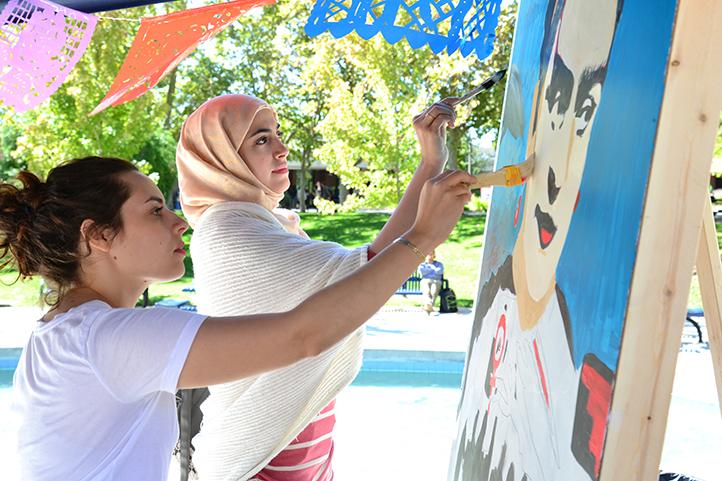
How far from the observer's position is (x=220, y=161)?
193 cm

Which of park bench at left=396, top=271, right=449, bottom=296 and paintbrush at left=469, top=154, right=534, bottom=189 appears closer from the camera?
paintbrush at left=469, top=154, right=534, bottom=189

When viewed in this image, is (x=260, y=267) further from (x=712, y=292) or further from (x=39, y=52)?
(x=39, y=52)

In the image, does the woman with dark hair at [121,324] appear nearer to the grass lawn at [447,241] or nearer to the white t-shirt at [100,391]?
the white t-shirt at [100,391]

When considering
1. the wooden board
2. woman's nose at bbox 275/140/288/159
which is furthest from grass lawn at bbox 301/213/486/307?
the wooden board

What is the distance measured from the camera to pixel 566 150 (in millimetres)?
1183


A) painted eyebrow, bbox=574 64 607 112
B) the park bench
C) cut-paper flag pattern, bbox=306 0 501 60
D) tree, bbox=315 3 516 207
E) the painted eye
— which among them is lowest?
the park bench

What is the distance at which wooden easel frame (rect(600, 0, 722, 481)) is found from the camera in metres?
0.82

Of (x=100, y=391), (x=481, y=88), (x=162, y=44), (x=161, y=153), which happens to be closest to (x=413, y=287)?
(x=161, y=153)

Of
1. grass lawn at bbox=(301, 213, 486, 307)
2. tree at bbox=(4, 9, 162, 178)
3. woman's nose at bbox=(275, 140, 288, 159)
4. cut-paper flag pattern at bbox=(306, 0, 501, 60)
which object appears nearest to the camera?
cut-paper flag pattern at bbox=(306, 0, 501, 60)

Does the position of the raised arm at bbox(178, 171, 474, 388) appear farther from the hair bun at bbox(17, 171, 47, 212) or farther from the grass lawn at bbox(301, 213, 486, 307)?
the grass lawn at bbox(301, 213, 486, 307)

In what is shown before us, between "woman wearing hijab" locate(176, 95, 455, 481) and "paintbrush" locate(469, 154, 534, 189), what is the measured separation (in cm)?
33

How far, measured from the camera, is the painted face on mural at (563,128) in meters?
1.11

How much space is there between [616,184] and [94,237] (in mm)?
788

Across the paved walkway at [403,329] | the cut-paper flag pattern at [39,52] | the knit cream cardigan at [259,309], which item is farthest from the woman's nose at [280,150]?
the paved walkway at [403,329]
